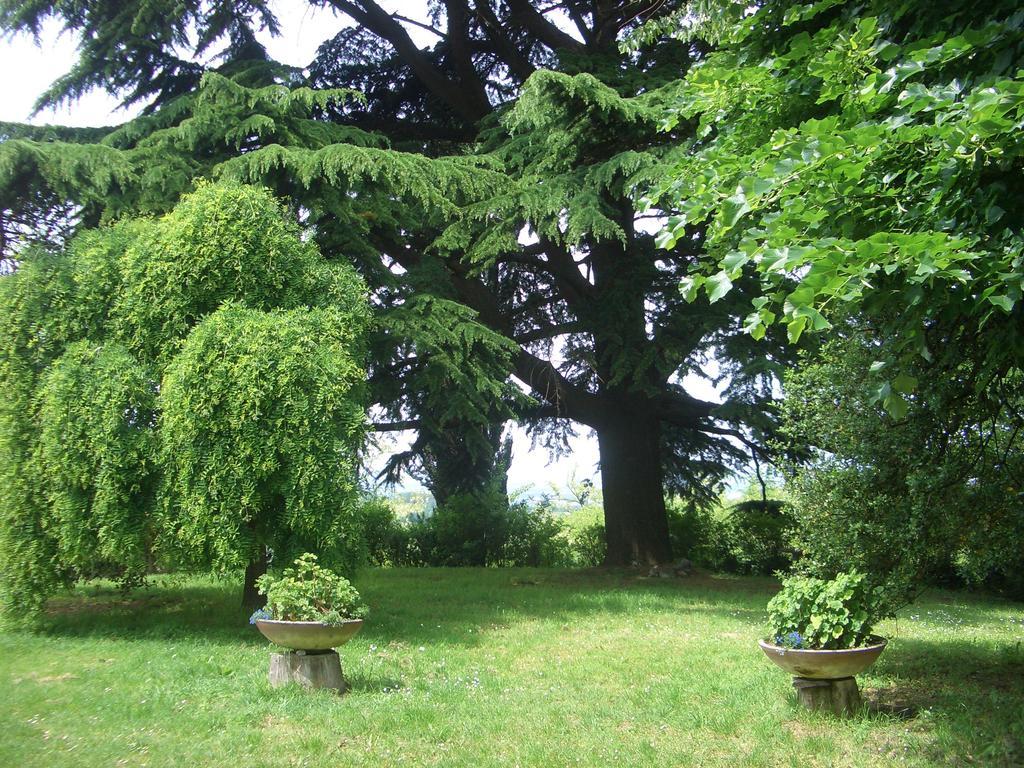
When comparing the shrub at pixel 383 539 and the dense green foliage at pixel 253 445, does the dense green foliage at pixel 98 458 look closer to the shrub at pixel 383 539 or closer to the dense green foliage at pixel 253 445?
the dense green foliage at pixel 253 445

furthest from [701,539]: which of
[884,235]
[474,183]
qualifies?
[884,235]

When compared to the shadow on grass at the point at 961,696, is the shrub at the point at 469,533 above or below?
above

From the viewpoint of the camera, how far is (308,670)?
6.51m

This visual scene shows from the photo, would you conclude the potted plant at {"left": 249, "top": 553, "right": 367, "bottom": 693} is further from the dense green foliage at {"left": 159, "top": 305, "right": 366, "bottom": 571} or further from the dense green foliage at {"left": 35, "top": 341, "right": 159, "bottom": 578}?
the dense green foliage at {"left": 35, "top": 341, "right": 159, "bottom": 578}

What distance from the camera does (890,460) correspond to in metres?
7.02

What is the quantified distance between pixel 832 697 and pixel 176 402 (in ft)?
22.1

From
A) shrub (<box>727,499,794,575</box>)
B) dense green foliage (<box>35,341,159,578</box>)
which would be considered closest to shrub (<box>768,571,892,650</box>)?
dense green foliage (<box>35,341,159,578</box>)

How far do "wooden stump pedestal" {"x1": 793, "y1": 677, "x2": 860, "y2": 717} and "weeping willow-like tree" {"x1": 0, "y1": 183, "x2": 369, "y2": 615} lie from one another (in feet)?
16.4

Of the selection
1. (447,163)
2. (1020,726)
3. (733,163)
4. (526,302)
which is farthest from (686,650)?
(526,302)

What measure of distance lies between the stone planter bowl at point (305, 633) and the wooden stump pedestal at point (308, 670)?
67 millimetres

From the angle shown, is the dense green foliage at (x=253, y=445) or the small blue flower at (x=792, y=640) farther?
the dense green foliage at (x=253, y=445)

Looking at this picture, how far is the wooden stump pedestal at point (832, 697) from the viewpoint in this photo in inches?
228

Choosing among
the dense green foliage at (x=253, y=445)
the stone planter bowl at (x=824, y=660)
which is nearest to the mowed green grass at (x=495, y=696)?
the stone planter bowl at (x=824, y=660)

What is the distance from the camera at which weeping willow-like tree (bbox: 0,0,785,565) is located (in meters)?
11.1
